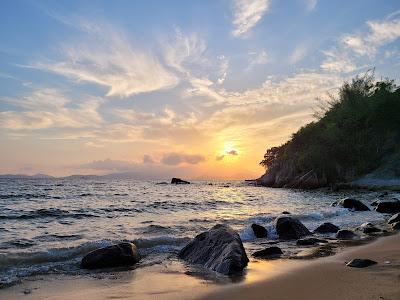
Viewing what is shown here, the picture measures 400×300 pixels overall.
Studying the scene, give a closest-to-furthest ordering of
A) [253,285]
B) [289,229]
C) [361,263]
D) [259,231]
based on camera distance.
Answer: [253,285], [361,263], [289,229], [259,231]

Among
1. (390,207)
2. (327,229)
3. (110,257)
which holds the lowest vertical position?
(110,257)

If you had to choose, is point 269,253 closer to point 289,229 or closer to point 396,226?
point 289,229

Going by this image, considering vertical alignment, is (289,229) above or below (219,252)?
above

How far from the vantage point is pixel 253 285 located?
7.06 meters

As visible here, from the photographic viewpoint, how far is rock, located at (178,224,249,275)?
8578mm

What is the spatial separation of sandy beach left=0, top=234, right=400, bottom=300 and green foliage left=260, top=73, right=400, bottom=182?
55528 millimetres

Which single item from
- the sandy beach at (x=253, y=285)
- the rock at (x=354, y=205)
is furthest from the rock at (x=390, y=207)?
the sandy beach at (x=253, y=285)

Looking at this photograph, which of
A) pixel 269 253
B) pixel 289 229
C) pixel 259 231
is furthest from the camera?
pixel 259 231

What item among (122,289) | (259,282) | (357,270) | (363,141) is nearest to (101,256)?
(122,289)

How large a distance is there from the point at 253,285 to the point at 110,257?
3.81 m

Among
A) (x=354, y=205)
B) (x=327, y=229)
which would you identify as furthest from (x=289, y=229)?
(x=354, y=205)

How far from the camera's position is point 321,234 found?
49.6 ft

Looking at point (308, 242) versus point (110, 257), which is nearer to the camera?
point (110, 257)

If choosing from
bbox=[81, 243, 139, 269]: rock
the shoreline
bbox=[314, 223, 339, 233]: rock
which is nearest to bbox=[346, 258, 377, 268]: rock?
the shoreline
